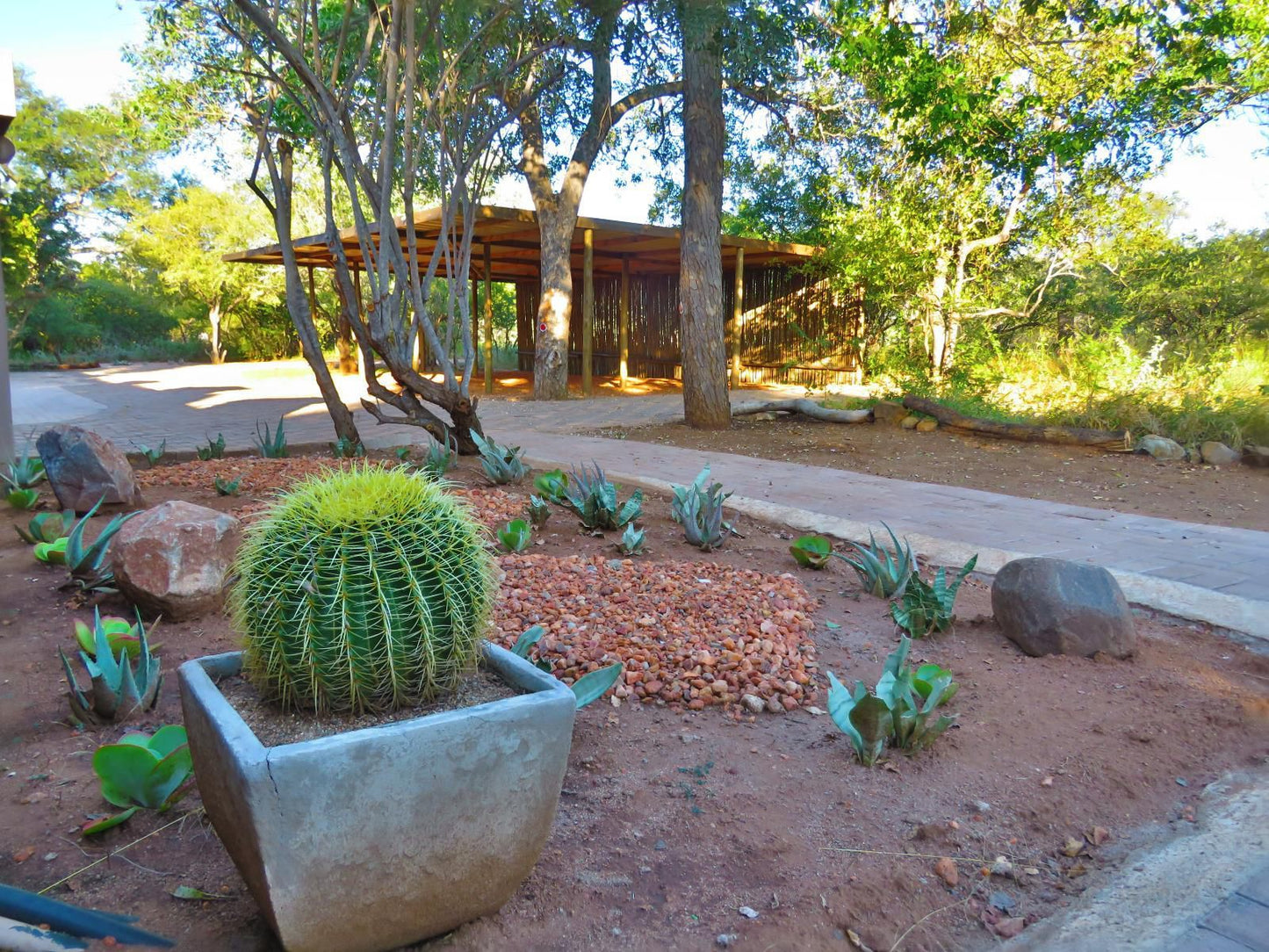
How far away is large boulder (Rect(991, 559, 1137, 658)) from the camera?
323 cm

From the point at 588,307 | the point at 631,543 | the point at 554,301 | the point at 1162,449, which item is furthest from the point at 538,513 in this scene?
the point at 588,307

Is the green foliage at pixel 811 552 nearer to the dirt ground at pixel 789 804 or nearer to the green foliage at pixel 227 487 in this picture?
the dirt ground at pixel 789 804

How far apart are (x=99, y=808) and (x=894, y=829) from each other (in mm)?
2038

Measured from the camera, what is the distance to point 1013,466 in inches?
328

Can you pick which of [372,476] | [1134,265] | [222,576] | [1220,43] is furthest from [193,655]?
[1134,265]

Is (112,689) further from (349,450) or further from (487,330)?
(487,330)

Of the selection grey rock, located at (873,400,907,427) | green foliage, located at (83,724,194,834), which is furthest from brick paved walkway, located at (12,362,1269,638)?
green foliage, located at (83,724,194,834)

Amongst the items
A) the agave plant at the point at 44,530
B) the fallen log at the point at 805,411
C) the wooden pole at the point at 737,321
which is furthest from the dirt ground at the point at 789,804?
the wooden pole at the point at 737,321

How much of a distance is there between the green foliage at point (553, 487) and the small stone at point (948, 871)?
→ 3331 millimetres

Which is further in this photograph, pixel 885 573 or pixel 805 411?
pixel 805 411

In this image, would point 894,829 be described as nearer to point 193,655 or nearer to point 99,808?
point 99,808

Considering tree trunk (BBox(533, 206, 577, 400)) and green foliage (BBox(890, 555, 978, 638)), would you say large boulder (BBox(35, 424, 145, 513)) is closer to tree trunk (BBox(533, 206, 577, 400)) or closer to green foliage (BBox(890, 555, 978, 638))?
green foliage (BBox(890, 555, 978, 638))

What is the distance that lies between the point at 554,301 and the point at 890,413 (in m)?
6.65

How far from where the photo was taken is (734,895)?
191 centimetres
